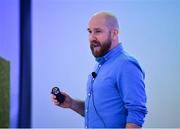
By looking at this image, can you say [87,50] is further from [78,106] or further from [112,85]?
[112,85]

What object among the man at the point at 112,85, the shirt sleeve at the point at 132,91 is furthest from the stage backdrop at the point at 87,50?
the shirt sleeve at the point at 132,91

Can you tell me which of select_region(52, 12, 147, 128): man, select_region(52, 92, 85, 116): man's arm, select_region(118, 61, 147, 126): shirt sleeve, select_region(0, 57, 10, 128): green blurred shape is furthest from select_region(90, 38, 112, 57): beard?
select_region(0, 57, 10, 128): green blurred shape

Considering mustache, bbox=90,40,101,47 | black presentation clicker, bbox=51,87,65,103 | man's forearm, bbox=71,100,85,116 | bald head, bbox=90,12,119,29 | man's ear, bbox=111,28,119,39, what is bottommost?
man's forearm, bbox=71,100,85,116

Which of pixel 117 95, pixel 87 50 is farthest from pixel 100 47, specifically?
pixel 87 50

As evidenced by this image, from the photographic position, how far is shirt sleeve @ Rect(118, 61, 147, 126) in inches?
47.0

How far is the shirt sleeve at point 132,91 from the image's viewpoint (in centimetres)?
119

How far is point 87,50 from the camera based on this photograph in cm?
237

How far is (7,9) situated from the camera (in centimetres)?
151

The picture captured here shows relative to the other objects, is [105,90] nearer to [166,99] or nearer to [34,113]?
[34,113]

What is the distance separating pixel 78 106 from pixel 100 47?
333 millimetres

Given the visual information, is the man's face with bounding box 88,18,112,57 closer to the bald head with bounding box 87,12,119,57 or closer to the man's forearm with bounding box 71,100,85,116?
the bald head with bounding box 87,12,119,57

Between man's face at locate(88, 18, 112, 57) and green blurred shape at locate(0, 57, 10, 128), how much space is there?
388 millimetres

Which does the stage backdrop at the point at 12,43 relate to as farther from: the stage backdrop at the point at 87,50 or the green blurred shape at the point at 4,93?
the stage backdrop at the point at 87,50

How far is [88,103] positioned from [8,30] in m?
0.53
